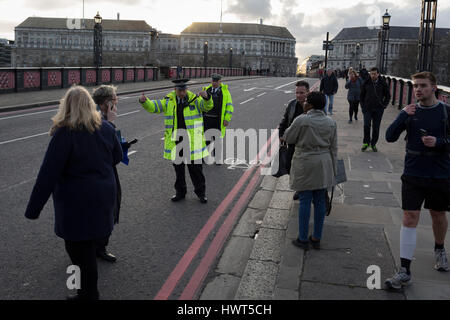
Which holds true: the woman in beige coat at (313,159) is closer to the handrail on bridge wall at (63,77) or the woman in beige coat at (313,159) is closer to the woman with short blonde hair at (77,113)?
the woman with short blonde hair at (77,113)

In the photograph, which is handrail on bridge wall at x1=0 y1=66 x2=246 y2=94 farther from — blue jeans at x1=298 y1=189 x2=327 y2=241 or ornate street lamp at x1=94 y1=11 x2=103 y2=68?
blue jeans at x1=298 y1=189 x2=327 y2=241

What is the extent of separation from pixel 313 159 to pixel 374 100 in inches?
234

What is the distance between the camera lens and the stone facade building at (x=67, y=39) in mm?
156750

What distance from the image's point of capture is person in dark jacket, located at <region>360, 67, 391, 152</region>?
10.3 metres

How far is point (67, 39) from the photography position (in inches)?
6275

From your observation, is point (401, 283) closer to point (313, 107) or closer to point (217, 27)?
point (313, 107)

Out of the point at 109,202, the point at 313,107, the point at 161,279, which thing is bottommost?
the point at 161,279

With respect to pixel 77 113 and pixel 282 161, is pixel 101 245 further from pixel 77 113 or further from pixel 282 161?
pixel 282 161

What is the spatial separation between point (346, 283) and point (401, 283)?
439mm

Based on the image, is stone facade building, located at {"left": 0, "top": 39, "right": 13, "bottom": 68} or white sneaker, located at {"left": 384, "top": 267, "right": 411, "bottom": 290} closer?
white sneaker, located at {"left": 384, "top": 267, "right": 411, "bottom": 290}

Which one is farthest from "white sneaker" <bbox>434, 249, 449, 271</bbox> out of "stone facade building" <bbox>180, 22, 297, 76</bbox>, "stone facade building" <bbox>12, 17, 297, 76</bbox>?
"stone facade building" <bbox>180, 22, 297, 76</bbox>

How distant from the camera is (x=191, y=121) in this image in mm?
6703

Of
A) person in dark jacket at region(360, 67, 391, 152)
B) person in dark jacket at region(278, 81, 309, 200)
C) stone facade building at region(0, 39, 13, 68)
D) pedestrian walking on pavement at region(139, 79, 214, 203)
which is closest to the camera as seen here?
person in dark jacket at region(278, 81, 309, 200)
